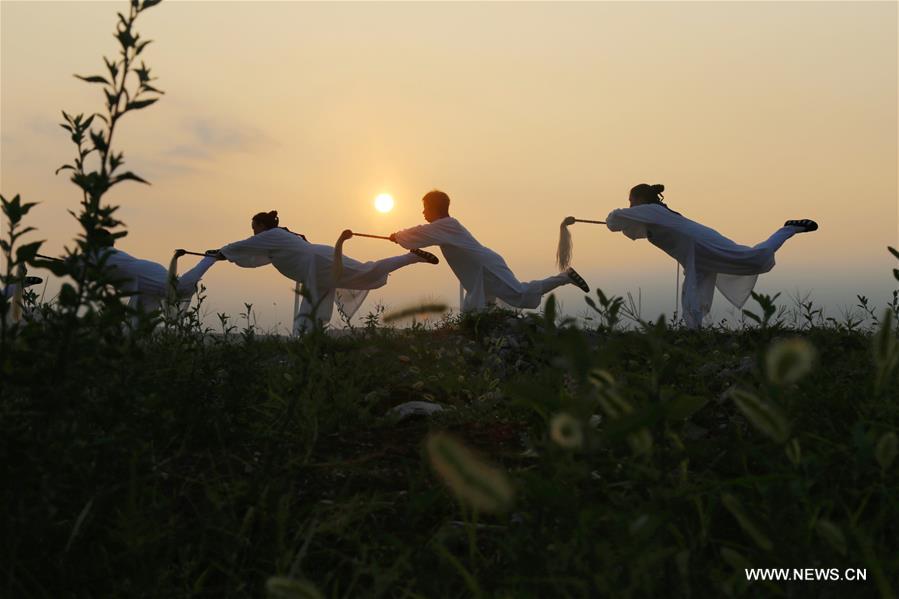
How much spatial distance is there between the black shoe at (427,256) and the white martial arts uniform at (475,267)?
0.13 meters

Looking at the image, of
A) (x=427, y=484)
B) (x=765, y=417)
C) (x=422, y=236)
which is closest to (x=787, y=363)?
(x=765, y=417)

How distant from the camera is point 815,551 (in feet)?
6.76

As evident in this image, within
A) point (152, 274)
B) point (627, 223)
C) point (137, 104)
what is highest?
point (627, 223)

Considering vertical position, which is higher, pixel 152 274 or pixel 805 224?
pixel 805 224

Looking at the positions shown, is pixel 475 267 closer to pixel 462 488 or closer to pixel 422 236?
pixel 422 236

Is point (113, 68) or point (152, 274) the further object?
point (152, 274)

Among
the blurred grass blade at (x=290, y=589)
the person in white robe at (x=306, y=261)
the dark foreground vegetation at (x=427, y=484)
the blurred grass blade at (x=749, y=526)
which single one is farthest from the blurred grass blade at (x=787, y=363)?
the person in white robe at (x=306, y=261)

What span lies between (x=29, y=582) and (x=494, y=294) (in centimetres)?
1236

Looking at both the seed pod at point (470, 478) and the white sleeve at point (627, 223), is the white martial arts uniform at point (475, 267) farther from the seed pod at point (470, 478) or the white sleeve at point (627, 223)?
the seed pod at point (470, 478)

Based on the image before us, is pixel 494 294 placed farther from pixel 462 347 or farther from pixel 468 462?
pixel 468 462

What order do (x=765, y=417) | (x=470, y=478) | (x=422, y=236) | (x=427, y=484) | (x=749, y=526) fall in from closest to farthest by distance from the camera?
(x=470, y=478)
(x=765, y=417)
(x=749, y=526)
(x=427, y=484)
(x=422, y=236)

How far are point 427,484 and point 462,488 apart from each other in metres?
1.63

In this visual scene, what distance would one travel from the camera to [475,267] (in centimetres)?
1430

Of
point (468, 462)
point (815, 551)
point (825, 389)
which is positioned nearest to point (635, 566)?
point (468, 462)
